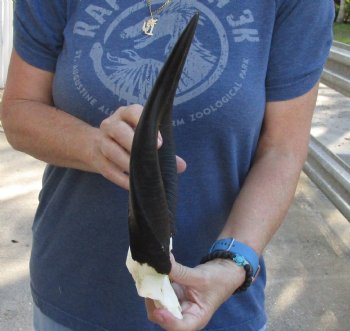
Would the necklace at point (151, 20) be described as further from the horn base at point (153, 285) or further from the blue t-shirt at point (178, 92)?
the horn base at point (153, 285)

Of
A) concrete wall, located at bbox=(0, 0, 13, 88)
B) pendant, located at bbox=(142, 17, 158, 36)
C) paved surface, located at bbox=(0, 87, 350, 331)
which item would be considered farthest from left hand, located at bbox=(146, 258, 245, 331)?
concrete wall, located at bbox=(0, 0, 13, 88)

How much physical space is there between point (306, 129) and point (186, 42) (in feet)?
2.01

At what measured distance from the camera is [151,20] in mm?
1370

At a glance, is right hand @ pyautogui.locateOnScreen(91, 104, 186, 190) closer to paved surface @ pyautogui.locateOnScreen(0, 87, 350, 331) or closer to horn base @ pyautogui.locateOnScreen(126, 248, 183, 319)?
horn base @ pyautogui.locateOnScreen(126, 248, 183, 319)

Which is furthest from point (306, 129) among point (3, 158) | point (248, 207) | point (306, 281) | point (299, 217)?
point (3, 158)

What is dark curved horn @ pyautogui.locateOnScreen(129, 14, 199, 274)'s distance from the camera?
3.05ft

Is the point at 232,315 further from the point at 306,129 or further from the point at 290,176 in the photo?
the point at 306,129

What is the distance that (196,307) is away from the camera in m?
1.18

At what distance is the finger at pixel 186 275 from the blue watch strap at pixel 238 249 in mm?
121

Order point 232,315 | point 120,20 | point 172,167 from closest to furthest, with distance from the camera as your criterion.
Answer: point 172,167
point 120,20
point 232,315

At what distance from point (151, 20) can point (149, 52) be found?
0.22 feet

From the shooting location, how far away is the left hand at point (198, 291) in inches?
43.7

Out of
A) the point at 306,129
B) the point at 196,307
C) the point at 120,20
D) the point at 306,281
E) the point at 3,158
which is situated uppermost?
the point at 120,20

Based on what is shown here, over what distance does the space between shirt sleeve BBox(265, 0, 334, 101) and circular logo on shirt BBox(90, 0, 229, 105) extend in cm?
12
